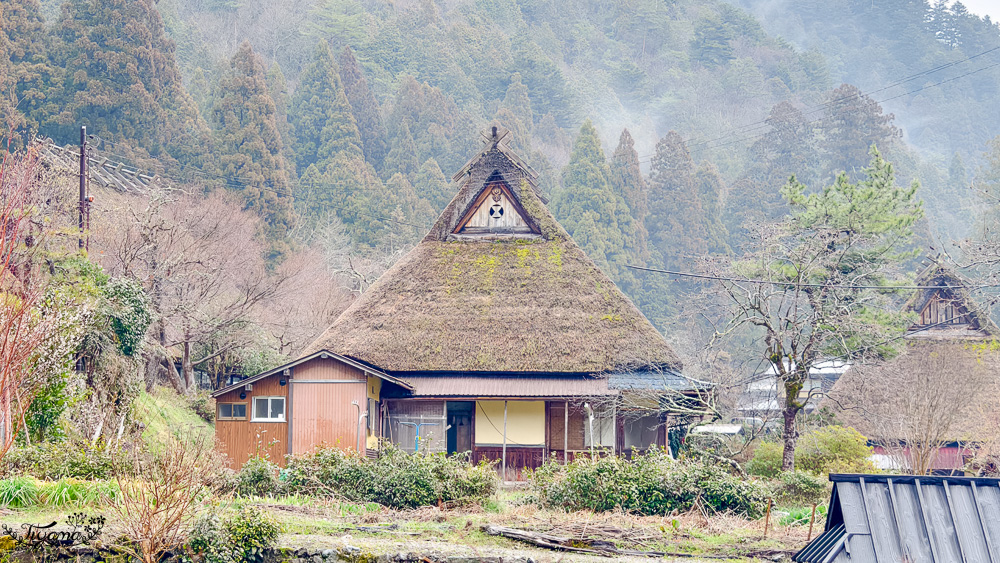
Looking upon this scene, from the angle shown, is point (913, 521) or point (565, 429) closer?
point (913, 521)

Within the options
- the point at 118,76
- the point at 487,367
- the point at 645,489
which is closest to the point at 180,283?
the point at 487,367

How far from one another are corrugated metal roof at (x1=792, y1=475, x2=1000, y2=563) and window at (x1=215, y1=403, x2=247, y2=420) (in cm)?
1723

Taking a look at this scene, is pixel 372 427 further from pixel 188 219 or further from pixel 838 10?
pixel 838 10

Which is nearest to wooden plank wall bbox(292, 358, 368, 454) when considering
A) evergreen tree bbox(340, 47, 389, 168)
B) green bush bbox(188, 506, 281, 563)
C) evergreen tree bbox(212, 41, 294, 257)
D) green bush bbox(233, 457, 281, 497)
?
green bush bbox(233, 457, 281, 497)

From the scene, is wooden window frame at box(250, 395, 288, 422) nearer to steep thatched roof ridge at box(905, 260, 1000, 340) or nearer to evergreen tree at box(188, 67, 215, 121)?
steep thatched roof ridge at box(905, 260, 1000, 340)

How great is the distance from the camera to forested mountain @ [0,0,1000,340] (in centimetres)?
4738

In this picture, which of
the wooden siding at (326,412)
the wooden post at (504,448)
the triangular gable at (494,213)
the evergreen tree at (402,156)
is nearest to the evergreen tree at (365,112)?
the evergreen tree at (402,156)

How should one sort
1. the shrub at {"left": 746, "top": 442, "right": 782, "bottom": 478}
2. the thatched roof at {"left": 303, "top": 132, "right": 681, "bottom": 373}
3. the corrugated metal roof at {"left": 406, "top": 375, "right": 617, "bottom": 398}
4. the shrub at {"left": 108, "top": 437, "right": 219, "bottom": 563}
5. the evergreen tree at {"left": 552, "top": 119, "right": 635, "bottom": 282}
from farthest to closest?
the evergreen tree at {"left": 552, "top": 119, "right": 635, "bottom": 282} < the thatched roof at {"left": 303, "top": 132, "right": 681, "bottom": 373} < the corrugated metal roof at {"left": 406, "top": 375, "right": 617, "bottom": 398} < the shrub at {"left": 746, "top": 442, "right": 782, "bottom": 478} < the shrub at {"left": 108, "top": 437, "right": 219, "bottom": 563}

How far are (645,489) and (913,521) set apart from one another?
8.20m

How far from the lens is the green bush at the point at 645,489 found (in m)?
15.5

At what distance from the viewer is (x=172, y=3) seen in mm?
77438

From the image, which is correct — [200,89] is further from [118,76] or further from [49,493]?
[49,493]

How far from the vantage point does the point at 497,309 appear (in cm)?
2612

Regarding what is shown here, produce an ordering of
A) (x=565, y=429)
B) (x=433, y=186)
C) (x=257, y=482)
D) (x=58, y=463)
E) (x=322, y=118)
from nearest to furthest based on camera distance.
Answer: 1. (x=58, y=463)
2. (x=257, y=482)
3. (x=565, y=429)
4. (x=433, y=186)
5. (x=322, y=118)
